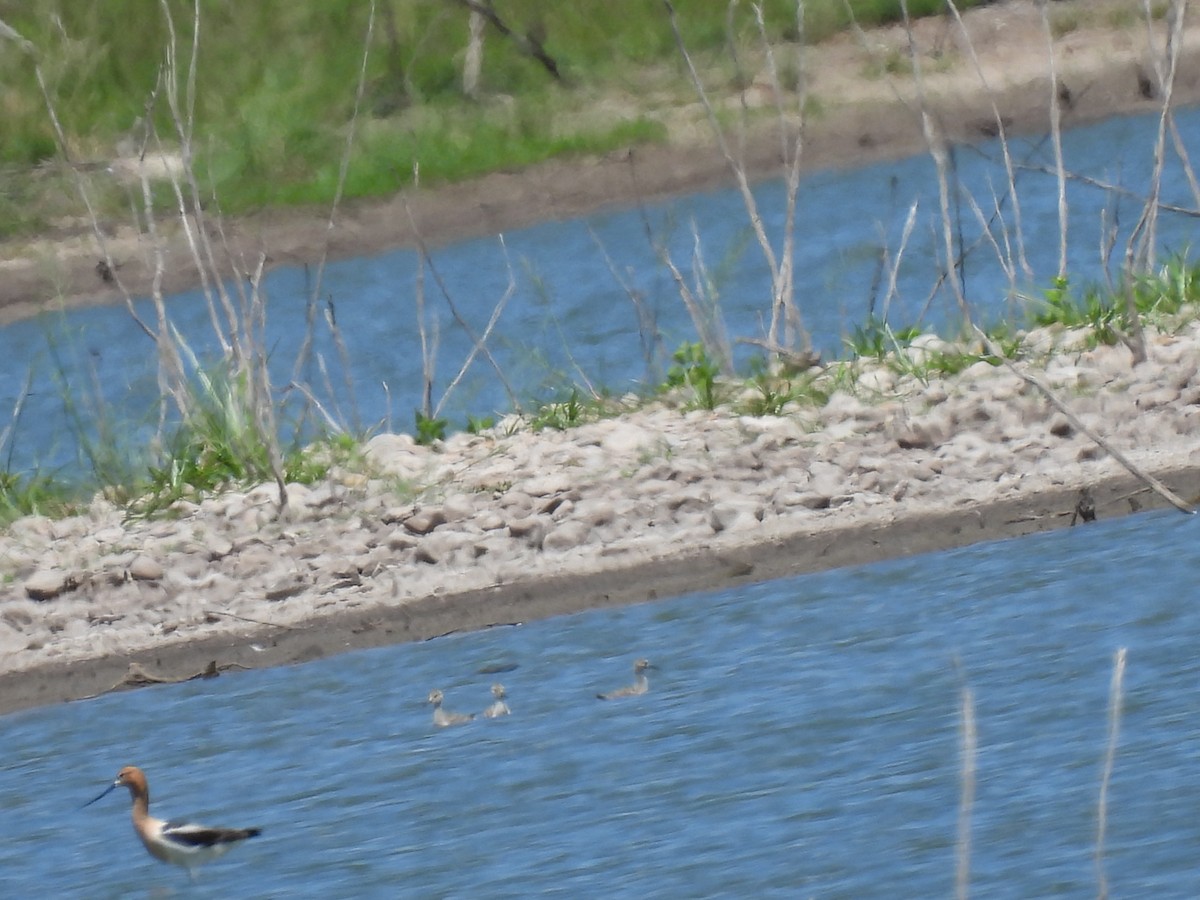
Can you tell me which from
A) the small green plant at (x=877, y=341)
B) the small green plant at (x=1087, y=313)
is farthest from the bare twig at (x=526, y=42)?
the small green plant at (x=1087, y=313)

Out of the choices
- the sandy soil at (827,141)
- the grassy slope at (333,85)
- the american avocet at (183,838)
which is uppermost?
the american avocet at (183,838)

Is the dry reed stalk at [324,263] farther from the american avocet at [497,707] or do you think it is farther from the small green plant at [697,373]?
the american avocet at [497,707]

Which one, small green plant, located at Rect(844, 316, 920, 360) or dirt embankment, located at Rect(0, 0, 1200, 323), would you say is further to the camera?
dirt embankment, located at Rect(0, 0, 1200, 323)

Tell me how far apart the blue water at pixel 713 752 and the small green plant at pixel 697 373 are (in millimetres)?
2052

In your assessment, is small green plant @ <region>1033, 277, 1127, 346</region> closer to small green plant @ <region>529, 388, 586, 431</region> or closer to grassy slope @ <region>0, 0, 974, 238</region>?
small green plant @ <region>529, 388, 586, 431</region>

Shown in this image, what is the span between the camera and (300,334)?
2022 centimetres

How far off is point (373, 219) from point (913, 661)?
20561 mm

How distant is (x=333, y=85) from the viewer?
30562 millimetres

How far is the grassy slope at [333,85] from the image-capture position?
2816 centimetres

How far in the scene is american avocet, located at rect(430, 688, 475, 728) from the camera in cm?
725

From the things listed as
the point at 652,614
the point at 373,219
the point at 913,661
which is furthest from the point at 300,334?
the point at 913,661

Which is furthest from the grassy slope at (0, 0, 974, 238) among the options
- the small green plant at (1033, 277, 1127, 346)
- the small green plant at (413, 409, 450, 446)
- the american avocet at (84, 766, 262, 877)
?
the american avocet at (84, 766, 262, 877)

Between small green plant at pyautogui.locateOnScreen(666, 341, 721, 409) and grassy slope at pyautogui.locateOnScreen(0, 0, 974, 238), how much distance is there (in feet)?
55.6

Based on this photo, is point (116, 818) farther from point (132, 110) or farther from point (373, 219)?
point (132, 110)
